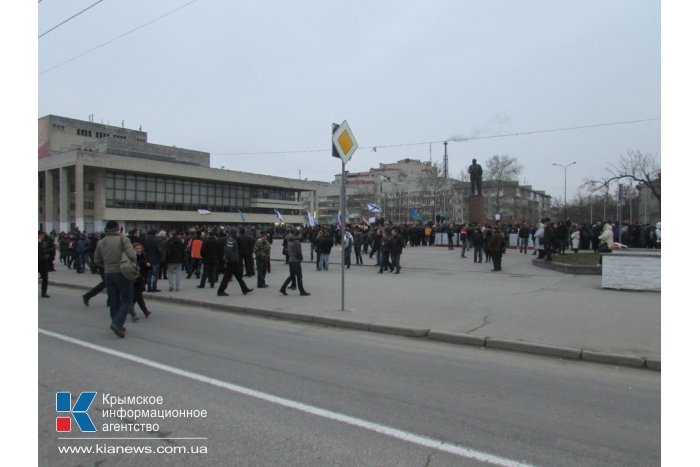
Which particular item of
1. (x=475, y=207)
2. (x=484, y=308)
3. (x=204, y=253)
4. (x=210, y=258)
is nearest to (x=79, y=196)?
(x=475, y=207)

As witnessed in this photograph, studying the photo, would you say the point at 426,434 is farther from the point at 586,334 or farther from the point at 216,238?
Result: the point at 216,238

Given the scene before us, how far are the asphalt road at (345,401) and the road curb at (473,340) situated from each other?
8.0 inches

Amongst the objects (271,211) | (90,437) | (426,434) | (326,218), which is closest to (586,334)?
(426,434)

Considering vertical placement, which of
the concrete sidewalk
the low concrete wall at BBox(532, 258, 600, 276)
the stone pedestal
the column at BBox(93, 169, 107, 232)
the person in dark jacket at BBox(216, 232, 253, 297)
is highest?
the column at BBox(93, 169, 107, 232)

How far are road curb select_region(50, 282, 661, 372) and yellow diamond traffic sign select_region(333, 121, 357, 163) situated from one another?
130 inches

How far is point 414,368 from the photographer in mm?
5906

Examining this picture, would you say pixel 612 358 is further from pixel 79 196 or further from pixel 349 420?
pixel 79 196

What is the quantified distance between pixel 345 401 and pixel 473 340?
3.19 m

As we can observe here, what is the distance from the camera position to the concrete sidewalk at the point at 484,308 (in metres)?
6.91

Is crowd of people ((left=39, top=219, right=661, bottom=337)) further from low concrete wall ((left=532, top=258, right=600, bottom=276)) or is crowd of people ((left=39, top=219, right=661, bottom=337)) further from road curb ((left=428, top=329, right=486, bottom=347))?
road curb ((left=428, top=329, right=486, bottom=347))

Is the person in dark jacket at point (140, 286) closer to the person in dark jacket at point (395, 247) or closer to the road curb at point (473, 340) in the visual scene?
the road curb at point (473, 340)

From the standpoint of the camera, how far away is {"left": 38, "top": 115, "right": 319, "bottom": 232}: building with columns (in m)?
56.8

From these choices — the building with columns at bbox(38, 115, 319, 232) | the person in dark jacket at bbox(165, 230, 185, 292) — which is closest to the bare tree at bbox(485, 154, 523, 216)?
the building with columns at bbox(38, 115, 319, 232)

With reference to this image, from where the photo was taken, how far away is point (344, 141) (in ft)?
30.6
